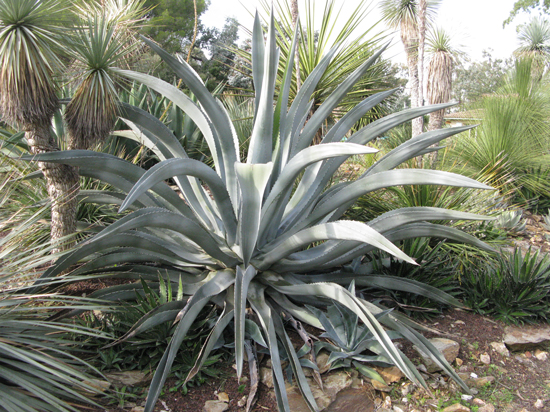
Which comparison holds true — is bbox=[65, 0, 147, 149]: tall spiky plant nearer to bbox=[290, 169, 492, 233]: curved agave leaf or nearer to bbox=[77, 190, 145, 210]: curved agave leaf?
bbox=[77, 190, 145, 210]: curved agave leaf

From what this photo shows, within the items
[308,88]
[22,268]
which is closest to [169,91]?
[308,88]

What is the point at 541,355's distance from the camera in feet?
10.7

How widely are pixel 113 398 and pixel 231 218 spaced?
123 cm

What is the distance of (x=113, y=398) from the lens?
2268 millimetres

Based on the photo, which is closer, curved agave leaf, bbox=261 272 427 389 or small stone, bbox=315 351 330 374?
curved agave leaf, bbox=261 272 427 389

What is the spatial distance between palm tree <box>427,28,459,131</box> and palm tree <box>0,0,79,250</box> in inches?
351

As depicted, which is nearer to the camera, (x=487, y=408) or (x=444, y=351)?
(x=487, y=408)

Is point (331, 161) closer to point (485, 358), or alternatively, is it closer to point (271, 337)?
point (271, 337)

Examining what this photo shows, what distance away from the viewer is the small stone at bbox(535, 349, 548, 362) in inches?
127

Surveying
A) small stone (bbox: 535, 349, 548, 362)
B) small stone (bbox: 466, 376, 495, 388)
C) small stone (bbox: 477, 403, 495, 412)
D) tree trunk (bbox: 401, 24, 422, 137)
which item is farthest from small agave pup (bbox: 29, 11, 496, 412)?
tree trunk (bbox: 401, 24, 422, 137)

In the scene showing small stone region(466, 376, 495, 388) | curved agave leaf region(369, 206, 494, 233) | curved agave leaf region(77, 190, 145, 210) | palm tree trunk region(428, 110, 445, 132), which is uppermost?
palm tree trunk region(428, 110, 445, 132)

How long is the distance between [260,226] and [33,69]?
1.68 metres

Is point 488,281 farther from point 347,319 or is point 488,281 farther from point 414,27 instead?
point 414,27

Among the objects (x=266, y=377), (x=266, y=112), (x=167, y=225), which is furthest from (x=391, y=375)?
(x=266, y=112)
